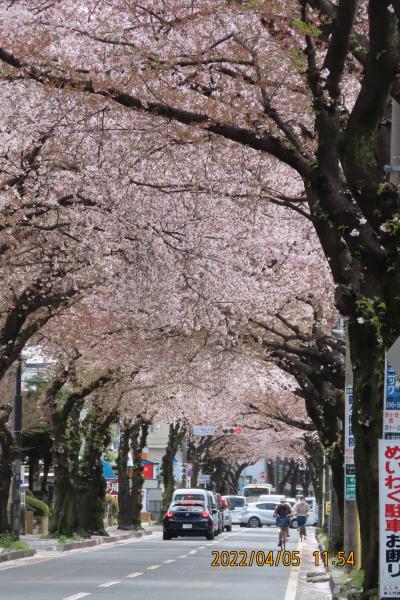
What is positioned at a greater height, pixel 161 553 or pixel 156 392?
pixel 156 392

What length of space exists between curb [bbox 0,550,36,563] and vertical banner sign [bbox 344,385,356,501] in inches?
424

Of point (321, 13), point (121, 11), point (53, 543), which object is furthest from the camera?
point (53, 543)

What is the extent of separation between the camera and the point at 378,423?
43.5 ft

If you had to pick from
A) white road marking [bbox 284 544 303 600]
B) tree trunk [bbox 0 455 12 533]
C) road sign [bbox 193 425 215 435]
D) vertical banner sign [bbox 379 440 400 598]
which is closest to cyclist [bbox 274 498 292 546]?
tree trunk [bbox 0 455 12 533]

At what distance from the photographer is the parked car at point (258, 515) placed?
74.8 m

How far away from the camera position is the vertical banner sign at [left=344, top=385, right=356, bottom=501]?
1917cm

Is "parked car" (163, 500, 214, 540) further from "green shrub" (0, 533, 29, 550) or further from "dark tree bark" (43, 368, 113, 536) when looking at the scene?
"green shrub" (0, 533, 29, 550)

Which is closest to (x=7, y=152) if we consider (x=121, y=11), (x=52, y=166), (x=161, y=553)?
(x=52, y=166)

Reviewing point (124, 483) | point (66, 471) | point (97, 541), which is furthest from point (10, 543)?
point (124, 483)

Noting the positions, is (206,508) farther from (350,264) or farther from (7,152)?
(350,264)

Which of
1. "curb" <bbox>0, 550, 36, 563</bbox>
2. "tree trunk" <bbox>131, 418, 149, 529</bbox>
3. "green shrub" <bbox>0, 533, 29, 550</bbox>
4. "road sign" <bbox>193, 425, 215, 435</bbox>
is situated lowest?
"curb" <bbox>0, 550, 36, 563</bbox>

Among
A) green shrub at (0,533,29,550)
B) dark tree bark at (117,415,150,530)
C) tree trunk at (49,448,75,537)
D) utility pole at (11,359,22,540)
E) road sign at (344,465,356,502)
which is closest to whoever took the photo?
road sign at (344,465,356,502)

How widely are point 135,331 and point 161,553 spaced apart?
19.9 ft

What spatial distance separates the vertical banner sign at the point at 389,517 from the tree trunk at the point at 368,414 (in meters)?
2.95
